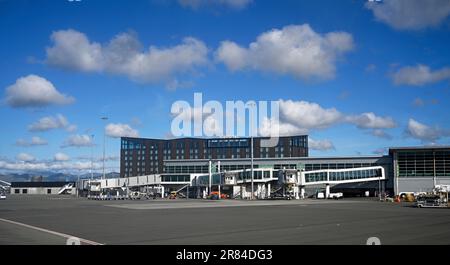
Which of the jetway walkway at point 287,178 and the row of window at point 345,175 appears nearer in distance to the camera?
the jetway walkway at point 287,178

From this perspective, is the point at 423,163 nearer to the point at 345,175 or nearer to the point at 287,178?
the point at 345,175

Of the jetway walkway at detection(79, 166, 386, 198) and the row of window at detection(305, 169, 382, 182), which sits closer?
the jetway walkway at detection(79, 166, 386, 198)

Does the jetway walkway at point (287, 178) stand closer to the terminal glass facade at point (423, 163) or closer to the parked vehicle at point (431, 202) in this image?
the terminal glass facade at point (423, 163)

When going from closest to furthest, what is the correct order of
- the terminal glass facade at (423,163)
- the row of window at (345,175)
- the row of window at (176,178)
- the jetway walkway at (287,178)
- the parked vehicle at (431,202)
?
the parked vehicle at (431,202)
the jetway walkway at (287,178)
the terminal glass facade at (423,163)
the row of window at (345,175)
the row of window at (176,178)

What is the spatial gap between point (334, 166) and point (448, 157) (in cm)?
3882

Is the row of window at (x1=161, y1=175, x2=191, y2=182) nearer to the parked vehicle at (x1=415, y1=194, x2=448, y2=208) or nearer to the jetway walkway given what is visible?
the jetway walkway


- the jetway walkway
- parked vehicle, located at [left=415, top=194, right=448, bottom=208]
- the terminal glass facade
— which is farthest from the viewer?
the terminal glass facade

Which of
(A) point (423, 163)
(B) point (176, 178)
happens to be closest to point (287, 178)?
(A) point (423, 163)

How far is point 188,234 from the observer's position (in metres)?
22.9

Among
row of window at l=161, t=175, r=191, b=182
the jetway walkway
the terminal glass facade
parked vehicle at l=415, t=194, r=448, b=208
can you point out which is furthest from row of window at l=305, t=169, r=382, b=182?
parked vehicle at l=415, t=194, r=448, b=208

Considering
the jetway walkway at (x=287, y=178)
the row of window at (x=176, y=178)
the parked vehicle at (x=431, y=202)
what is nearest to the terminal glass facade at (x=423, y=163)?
the jetway walkway at (x=287, y=178)
